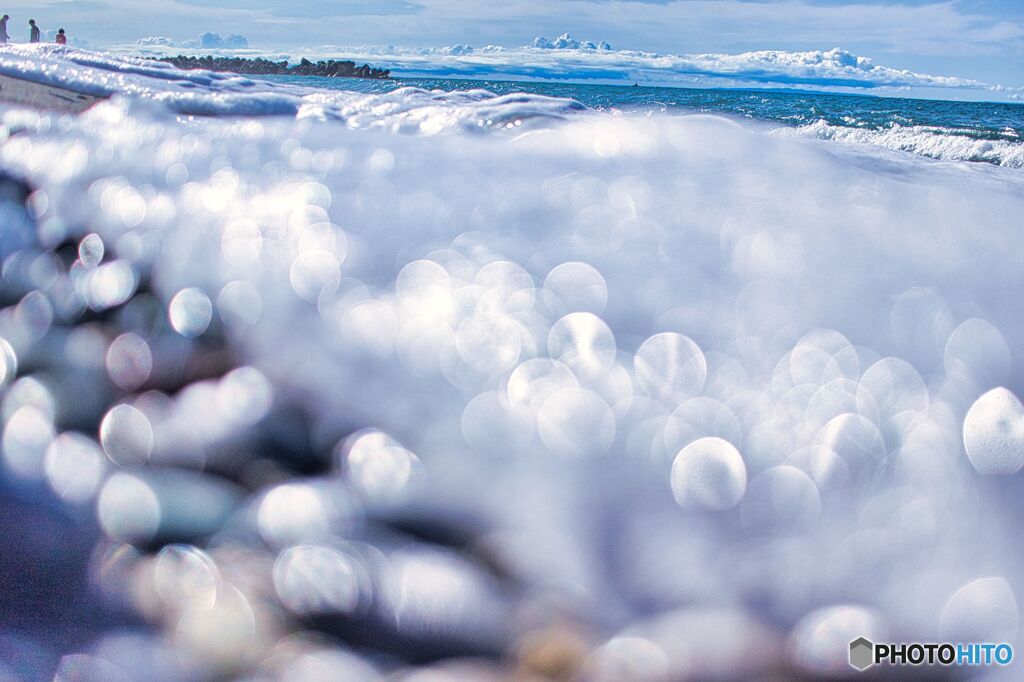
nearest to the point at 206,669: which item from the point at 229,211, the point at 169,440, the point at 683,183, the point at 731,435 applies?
the point at 169,440

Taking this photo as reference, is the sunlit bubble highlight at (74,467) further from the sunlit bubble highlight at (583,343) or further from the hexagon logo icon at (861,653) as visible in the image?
the hexagon logo icon at (861,653)

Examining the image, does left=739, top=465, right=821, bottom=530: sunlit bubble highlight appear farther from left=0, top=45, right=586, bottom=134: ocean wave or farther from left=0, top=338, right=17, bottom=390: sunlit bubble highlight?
left=0, top=45, right=586, bottom=134: ocean wave

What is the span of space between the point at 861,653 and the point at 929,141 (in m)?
10.1

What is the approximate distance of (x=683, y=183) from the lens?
1352 mm

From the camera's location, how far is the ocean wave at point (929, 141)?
7.82 meters

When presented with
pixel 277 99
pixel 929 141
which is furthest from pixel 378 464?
pixel 929 141

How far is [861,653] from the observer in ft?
2.19

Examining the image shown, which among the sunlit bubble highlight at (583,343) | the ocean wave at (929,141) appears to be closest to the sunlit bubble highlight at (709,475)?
the sunlit bubble highlight at (583,343)

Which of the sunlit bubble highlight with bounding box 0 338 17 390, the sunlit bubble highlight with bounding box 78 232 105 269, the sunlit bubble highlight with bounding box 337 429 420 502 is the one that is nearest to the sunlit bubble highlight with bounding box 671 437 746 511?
the sunlit bubble highlight with bounding box 337 429 420 502

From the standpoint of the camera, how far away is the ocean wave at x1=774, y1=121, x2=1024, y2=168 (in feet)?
25.7

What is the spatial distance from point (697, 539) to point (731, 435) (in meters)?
0.15

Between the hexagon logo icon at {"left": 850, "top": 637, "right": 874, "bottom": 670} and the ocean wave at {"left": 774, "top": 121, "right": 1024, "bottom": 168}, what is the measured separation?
309 inches

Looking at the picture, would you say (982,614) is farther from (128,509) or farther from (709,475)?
(128,509)

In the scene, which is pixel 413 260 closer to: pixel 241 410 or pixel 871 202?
pixel 241 410
